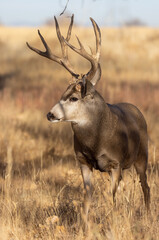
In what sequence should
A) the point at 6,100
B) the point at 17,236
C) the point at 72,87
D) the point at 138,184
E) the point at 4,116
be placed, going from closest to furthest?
the point at 17,236
the point at 72,87
the point at 138,184
the point at 4,116
the point at 6,100

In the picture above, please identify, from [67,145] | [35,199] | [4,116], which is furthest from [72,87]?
[4,116]

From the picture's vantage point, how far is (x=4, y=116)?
957 cm

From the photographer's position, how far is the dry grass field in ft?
12.6

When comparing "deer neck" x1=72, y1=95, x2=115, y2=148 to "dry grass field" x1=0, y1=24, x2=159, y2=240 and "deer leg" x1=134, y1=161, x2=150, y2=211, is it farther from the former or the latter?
"deer leg" x1=134, y1=161, x2=150, y2=211

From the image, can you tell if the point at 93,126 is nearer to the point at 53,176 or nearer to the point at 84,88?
the point at 84,88

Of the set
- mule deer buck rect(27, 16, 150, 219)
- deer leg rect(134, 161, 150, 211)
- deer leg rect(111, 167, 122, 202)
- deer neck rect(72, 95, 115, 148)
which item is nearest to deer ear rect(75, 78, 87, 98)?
mule deer buck rect(27, 16, 150, 219)

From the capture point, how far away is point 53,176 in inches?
246

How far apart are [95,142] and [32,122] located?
223 inches

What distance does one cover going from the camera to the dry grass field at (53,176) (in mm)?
3846

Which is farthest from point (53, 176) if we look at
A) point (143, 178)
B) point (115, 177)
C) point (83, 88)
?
point (83, 88)

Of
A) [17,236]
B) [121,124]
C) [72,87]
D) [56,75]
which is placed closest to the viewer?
[17,236]

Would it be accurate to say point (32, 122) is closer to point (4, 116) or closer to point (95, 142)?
point (4, 116)

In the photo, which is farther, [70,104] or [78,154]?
[78,154]

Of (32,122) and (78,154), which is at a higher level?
(78,154)
